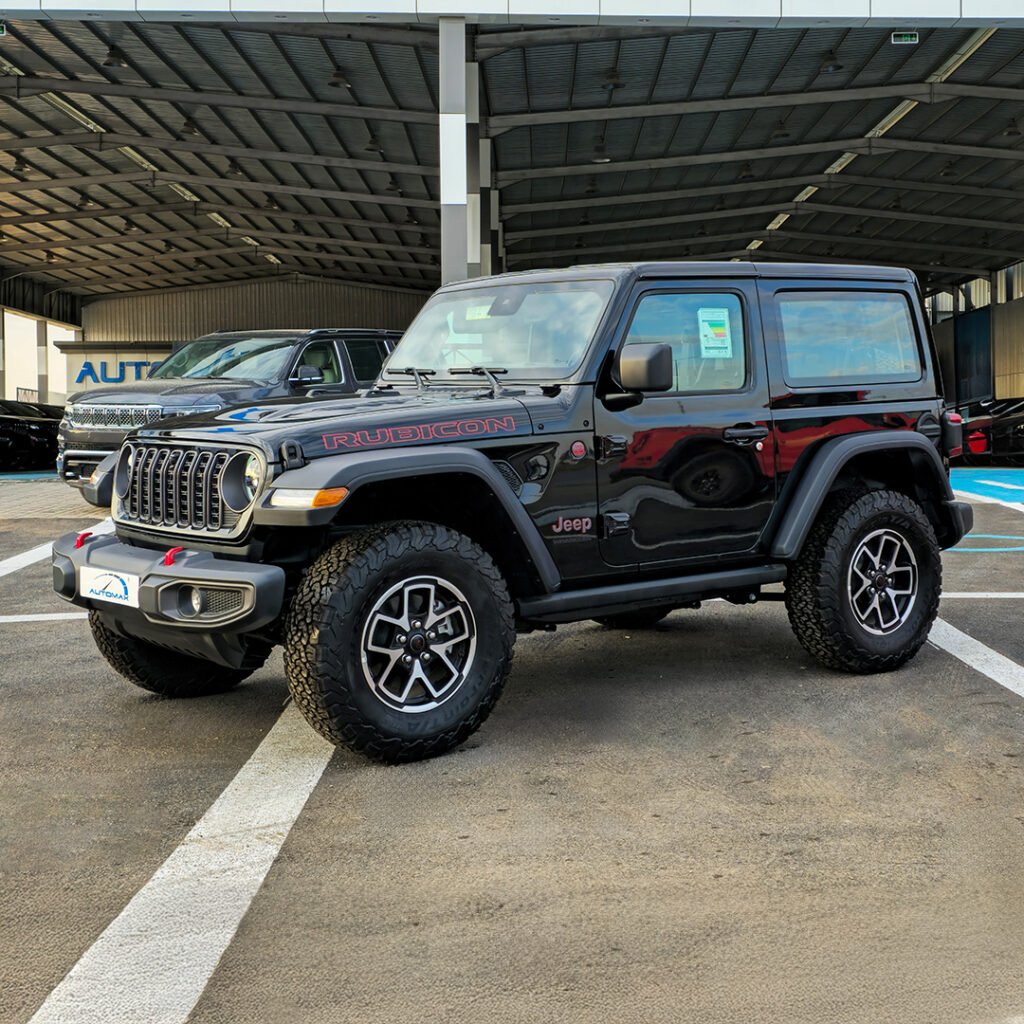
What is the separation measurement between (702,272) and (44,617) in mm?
4576

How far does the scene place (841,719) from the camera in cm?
506

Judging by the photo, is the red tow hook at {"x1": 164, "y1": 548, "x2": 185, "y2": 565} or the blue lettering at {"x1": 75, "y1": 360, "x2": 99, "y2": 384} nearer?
the red tow hook at {"x1": 164, "y1": 548, "x2": 185, "y2": 565}

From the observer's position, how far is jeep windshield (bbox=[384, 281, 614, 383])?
519 centimetres

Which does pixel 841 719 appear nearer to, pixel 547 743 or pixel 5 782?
pixel 547 743

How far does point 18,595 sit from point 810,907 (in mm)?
6562

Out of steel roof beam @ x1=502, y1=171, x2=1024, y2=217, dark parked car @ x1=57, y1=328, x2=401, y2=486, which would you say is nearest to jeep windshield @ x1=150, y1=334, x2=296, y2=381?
dark parked car @ x1=57, y1=328, x2=401, y2=486

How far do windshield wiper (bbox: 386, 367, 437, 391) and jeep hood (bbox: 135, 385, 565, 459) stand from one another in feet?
1.06

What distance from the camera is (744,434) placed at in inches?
214

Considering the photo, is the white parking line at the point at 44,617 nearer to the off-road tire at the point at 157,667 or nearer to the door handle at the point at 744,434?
the off-road tire at the point at 157,667

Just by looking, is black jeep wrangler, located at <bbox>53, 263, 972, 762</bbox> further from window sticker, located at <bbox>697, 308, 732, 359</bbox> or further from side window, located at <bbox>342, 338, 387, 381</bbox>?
side window, located at <bbox>342, 338, 387, 381</bbox>

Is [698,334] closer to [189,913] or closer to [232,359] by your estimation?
[189,913]

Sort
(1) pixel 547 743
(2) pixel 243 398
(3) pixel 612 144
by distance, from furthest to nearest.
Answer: (3) pixel 612 144 < (2) pixel 243 398 < (1) pixel 547 743

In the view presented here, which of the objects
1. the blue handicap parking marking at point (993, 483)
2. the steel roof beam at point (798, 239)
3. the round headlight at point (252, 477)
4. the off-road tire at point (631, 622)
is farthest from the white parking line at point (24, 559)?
the steel roof beam at point (798, 239)

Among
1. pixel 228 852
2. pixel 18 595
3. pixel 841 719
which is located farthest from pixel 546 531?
pixel 18 595
